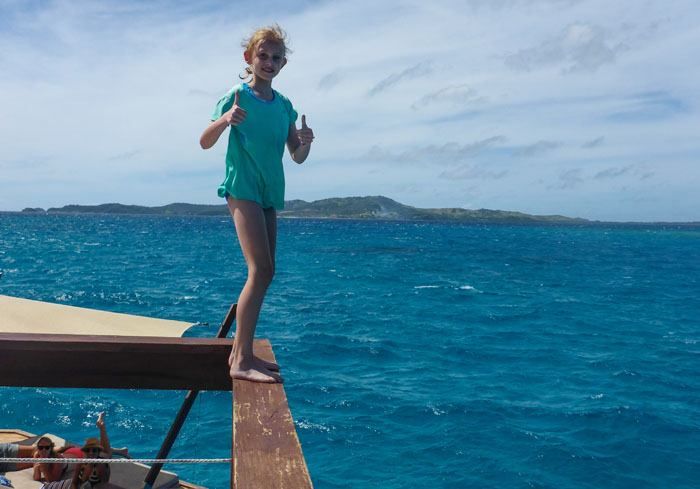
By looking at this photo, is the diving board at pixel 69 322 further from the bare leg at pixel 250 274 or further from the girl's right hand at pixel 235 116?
the girl's right hand at pixel 235 116

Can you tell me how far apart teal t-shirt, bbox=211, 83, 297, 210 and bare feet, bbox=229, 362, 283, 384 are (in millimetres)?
925

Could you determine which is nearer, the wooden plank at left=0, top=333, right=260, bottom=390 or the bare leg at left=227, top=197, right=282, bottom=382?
A: the bare leg at left=227, top=197, right=282, bottom=382

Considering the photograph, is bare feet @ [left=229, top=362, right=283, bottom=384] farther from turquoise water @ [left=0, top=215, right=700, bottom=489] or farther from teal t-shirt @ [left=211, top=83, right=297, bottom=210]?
turquoise water @ [left=0, top=215, right=700, bottom=489]

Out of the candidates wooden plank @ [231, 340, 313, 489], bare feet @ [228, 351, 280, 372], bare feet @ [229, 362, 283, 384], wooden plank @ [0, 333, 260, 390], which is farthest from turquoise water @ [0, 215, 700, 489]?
wooden plank @ [231, 340, 313, 489]

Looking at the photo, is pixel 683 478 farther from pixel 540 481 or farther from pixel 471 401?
pixel 471 401

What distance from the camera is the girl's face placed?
382 centimetres

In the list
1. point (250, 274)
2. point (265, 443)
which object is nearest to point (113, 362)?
point (250, 274)

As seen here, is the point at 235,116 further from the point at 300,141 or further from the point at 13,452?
the point at 13,452

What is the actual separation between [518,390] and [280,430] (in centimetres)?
1866

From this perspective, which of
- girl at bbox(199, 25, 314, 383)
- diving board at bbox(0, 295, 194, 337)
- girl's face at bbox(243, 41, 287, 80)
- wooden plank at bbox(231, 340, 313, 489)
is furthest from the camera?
diving board at bbox(0, 295, 194, 337)

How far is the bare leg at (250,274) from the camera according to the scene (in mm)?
3721

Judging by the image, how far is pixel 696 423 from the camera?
17812 mm

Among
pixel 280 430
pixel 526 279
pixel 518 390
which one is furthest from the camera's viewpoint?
pixel 526 279

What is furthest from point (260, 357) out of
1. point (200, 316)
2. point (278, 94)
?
point (200, 316)
